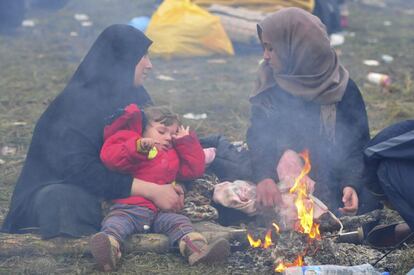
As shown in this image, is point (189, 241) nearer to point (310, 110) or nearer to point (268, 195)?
point (268, 195)

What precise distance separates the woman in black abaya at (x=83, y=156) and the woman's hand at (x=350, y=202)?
998mm

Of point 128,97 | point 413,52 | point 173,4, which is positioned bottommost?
point 413,52

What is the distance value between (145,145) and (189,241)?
23.7 inches

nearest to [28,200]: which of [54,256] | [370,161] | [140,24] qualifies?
[54,256]

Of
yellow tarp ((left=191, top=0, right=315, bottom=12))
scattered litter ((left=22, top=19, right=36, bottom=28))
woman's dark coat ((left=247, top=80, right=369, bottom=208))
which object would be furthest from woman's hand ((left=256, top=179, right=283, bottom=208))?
scattered litter ((left=22, top=19, right=36, bottom=28))

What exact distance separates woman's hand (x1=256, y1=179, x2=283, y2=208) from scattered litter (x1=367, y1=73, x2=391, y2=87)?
13.8 ft

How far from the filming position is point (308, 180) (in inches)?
177

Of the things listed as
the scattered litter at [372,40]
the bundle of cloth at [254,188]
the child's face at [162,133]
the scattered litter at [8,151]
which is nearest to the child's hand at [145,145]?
the child's face at [162,133]

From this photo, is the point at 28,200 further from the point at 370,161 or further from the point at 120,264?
the point at 370,161

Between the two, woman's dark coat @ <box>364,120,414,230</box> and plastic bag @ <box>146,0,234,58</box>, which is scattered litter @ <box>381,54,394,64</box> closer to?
plastic bag @ <box>146,0,234,58</box>

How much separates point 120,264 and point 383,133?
1.68 m

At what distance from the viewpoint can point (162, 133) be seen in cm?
442

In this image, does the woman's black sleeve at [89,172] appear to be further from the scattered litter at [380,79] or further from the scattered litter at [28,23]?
the scattered litter at [28,23]

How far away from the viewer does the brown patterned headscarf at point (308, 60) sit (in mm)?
4594
